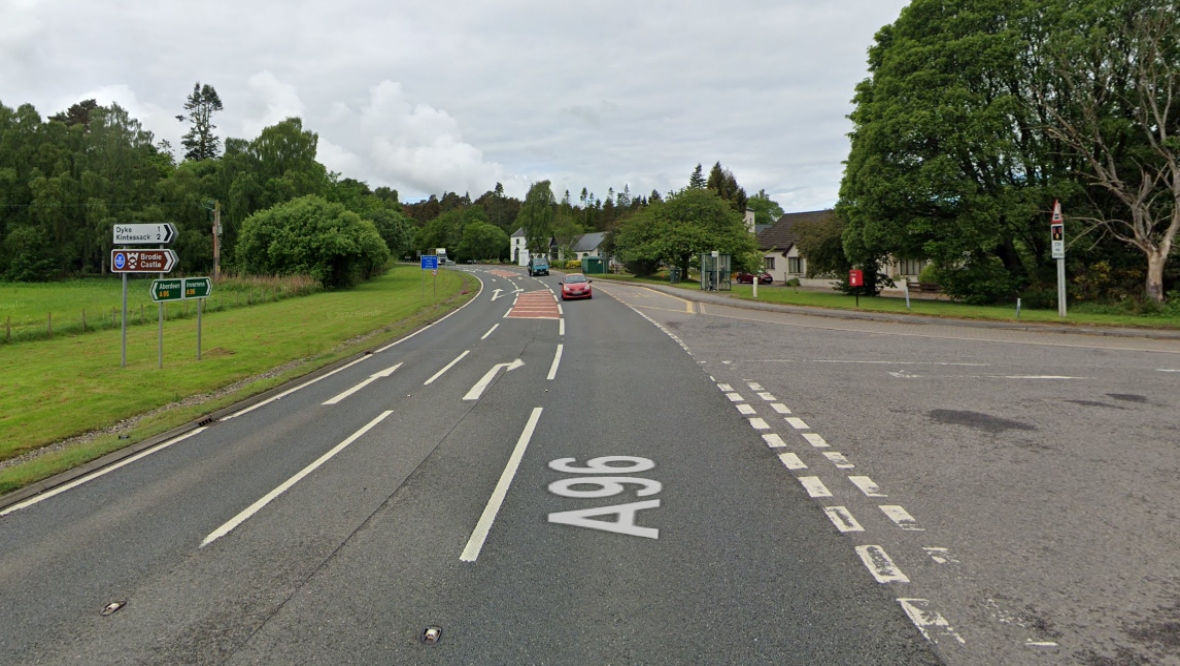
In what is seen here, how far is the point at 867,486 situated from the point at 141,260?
15397mm

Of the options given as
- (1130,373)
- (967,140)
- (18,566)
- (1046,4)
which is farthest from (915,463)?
(1046,4)

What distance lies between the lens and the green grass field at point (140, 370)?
920cm

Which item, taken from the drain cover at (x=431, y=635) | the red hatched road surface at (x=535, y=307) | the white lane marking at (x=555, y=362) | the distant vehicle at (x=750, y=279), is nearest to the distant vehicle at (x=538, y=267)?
the distant vehicle at (x=750, y=279)

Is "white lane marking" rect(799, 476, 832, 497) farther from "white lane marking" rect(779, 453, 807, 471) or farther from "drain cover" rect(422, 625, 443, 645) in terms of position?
"drain cover" rect(422, 625, 443, 645)

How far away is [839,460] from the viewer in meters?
6.80

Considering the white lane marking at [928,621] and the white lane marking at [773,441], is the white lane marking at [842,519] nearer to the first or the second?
the white lane marking at [928,621]

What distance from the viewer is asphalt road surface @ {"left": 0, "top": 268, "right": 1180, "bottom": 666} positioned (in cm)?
357

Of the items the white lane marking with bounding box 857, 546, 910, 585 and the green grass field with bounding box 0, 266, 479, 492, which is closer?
the white lane marking with bounding box 857, 546, 910, 585

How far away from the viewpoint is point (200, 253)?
65875mm

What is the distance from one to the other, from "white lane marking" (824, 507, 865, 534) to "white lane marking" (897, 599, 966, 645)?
1.07 metres

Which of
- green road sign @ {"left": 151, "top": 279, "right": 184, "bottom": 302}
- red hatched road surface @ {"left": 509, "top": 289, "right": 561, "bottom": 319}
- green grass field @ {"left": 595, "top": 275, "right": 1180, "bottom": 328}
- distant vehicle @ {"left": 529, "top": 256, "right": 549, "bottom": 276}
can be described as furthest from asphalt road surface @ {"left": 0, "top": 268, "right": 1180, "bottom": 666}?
distant vehicle @ {"left": 529, "top": 256, "right": 549, "bottom": 276}

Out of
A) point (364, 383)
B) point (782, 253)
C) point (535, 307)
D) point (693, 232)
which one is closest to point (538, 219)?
point (782, 253)

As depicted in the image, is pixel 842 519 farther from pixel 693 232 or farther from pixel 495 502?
pixel 693 232

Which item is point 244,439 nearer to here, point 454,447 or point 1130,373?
point 454,447
